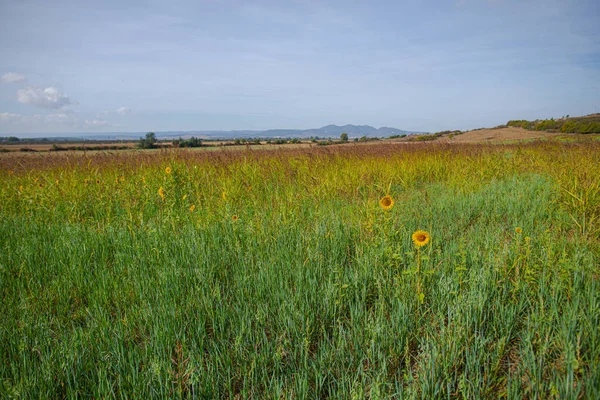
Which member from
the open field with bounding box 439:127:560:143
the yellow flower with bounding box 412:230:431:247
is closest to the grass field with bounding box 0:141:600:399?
the yellow flower with bounding box 412:230:431:247

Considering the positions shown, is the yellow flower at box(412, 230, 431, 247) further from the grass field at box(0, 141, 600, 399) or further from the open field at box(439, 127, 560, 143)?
the open field at box(439, 127, 560, 143)

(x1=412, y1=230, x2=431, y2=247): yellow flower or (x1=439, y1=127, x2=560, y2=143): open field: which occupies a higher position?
(x1=439, y1=127, x2=560, y2=143): open field

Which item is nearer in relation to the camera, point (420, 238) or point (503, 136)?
point (420, 238)

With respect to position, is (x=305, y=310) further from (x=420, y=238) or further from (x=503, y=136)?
(x=503, y=136)

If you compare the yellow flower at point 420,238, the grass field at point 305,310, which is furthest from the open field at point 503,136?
the yellow flower at point 420,238

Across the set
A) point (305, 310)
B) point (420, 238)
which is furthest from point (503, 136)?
point (305, 310)

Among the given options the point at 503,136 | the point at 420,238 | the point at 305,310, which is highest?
the point at 503,136

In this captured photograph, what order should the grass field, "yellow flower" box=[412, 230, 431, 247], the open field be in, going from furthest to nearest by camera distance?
the open field → "yellow flower" box=[412, 230, 431, 247] → the grass field

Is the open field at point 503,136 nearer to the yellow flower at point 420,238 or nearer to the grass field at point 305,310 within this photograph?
the grass field at point 305,310

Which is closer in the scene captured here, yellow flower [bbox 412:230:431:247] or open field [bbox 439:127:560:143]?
yellow flower [bbox 412:230:431:247]

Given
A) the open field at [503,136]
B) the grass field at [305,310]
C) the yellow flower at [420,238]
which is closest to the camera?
the grass field at [305,310]

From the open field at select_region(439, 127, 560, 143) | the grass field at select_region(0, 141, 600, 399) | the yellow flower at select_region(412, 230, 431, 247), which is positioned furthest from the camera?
the open field at select_region(439, 127, 560, 143)

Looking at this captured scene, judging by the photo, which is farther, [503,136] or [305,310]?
[503,136]

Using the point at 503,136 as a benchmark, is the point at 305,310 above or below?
below
